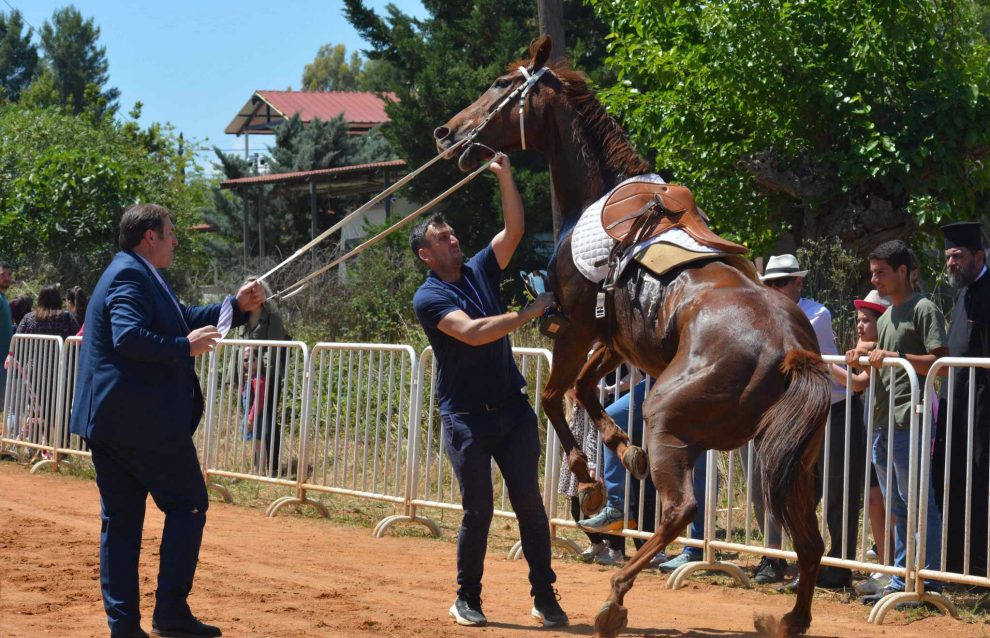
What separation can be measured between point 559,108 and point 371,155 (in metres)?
28.7

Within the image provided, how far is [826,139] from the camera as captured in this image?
12.4 metres

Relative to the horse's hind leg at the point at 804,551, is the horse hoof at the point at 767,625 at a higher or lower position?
lower

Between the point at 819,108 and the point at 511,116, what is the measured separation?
23.0 ft

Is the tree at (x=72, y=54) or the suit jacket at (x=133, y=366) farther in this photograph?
the tree at (x=72, y=54)

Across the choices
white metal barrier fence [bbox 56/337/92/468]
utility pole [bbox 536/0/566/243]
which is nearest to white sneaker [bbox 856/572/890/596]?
utility pole [bbox 536/0/566/243]

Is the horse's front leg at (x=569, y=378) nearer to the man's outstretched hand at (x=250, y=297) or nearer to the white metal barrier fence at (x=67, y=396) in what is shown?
the man's outstretched hand at (x=250, y=297)

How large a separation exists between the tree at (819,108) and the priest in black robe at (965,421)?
4.68 meters

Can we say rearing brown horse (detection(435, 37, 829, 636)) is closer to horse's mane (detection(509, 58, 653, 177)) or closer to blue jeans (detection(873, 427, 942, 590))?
horse's mane (detection(509, 58, 653, 177))

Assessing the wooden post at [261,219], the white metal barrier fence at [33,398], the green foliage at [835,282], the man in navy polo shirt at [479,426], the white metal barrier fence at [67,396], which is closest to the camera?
the man in navy polo shirt at [479,426]

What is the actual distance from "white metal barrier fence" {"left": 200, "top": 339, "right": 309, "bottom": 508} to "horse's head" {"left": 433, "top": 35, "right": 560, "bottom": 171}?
14.1 feet

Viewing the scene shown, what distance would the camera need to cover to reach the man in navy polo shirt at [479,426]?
5.92 metres

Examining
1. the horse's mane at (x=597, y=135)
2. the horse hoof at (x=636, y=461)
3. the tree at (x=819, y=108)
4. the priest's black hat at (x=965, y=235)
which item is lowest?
the horse hoof at (x=636, y=461)

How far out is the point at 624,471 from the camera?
25.8ft

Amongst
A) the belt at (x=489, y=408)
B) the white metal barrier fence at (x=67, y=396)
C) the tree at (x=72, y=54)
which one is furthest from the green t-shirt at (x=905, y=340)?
the tree at (x=72, y=54)
